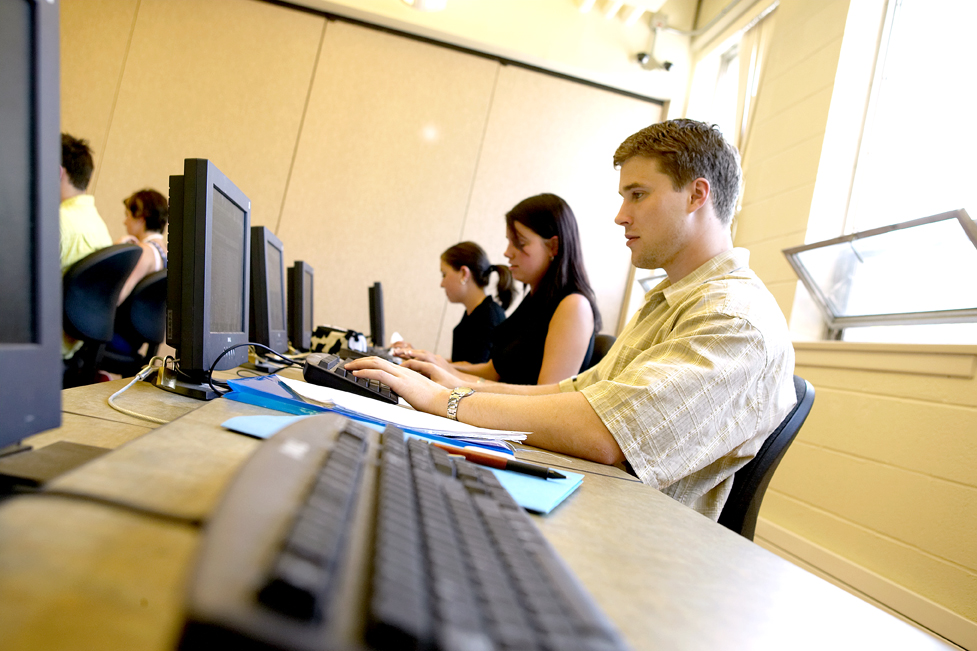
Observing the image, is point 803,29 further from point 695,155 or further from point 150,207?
point 150,207

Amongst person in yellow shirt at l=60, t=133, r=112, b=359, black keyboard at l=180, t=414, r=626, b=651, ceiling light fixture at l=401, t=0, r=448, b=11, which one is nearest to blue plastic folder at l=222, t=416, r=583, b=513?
black keyboard at l=180, t=414, r=626, b=651

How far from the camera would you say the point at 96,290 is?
2.20 m

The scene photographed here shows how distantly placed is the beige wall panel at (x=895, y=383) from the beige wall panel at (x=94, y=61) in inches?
173

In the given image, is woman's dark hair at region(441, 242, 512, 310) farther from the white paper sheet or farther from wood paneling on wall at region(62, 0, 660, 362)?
the white paper sheet

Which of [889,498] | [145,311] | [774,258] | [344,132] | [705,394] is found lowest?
[889,498]

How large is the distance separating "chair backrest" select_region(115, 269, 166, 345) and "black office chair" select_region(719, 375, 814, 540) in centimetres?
231

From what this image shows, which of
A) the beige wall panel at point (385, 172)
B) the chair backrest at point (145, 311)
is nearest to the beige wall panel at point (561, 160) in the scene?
the beige wall panel at point (385, 172)

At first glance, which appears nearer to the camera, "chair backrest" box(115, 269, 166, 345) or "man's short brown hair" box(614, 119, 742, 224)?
"man's short brown hair" box(614, 119, 742, 224)

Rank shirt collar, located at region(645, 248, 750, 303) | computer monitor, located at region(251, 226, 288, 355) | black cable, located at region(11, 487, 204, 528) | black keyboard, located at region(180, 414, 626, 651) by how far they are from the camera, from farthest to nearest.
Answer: computer monitor, located at region(251, 226, 288, 355) < shirt collar, located at region(645, 248, 750, 303) < black cable, located at region(11, 487, 204, 528) < black keyboard, located at region(180, 414, 626, 651)

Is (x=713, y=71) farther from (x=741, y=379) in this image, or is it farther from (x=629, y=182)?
(x=741, y=379)

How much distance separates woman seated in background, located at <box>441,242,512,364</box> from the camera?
3148 mm

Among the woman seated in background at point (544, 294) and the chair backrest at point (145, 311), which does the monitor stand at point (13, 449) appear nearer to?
the woman seated in background at point (544, 294)

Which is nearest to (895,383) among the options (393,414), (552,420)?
(552,420)

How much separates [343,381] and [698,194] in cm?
84
